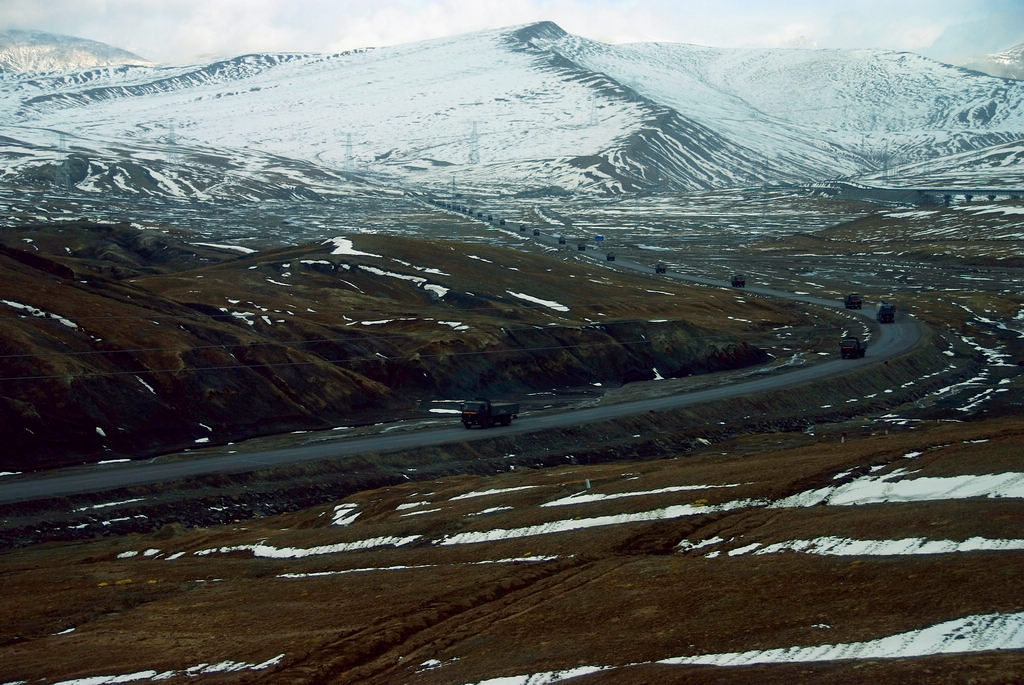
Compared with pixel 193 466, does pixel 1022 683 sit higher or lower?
higher

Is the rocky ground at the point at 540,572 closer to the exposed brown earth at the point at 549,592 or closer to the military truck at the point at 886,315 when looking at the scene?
the exposed brown earth at the point at 549,592

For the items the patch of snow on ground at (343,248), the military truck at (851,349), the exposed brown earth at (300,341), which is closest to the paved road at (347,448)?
the military truck at (851,349)

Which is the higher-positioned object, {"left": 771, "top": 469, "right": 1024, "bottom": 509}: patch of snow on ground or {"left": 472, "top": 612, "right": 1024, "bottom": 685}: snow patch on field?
{"left": 472, "top": 612, "right": 1024, "bottom": 685}: snow patch on field

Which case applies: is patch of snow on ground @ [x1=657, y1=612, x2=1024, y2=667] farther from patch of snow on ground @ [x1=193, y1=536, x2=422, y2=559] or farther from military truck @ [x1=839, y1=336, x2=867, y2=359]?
military truck @ [x1=839, y1=336, x2=867, y2=359]

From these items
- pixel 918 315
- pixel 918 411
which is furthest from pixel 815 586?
pixel 918 315

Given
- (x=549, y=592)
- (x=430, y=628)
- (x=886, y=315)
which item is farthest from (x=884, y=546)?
(x=886, y=315)

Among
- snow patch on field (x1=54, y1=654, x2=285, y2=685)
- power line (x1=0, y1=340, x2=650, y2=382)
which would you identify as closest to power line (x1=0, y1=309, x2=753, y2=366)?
power line (x1=0, y1=340, x2=650, y2=382)

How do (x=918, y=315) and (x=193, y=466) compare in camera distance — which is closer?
(x=193, y=466)

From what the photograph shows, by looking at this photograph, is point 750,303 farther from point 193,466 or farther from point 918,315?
point 193,466
